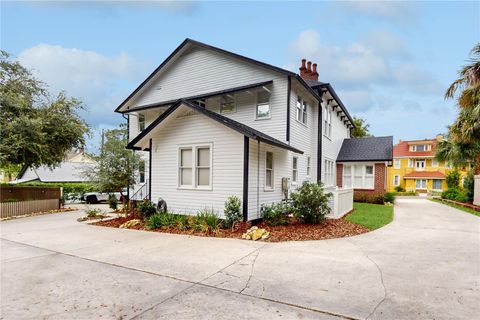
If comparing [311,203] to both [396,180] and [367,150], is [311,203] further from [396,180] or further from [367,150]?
[396,180]

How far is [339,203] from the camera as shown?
12.7 meters

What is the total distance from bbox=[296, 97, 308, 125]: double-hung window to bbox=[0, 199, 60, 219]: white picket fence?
605 inches

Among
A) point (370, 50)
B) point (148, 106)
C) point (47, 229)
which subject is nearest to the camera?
point (47, 229)

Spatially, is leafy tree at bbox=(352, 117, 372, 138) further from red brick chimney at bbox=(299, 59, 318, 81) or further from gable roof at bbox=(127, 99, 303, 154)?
gable roof at bbox=(127, 99, 303, 154)

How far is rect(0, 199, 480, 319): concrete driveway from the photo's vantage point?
156 inches

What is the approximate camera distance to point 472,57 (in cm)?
1338

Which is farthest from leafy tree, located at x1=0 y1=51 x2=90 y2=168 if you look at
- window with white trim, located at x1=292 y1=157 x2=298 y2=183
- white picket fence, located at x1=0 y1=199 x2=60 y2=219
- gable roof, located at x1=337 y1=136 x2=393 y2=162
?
gable roof, located at x1=337 y1=136 x2=393 y2=162

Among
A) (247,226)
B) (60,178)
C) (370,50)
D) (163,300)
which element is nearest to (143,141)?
(247,226)

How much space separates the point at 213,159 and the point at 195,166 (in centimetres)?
95

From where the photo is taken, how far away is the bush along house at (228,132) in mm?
10586

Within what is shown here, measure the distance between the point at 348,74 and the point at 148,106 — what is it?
26.0 metres

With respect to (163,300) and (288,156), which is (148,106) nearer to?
(288,156)

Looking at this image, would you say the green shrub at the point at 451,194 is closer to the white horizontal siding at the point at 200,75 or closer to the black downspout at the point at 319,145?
the black downspout at the point at 319,145

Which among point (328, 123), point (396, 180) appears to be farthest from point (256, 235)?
point (396, 180)
